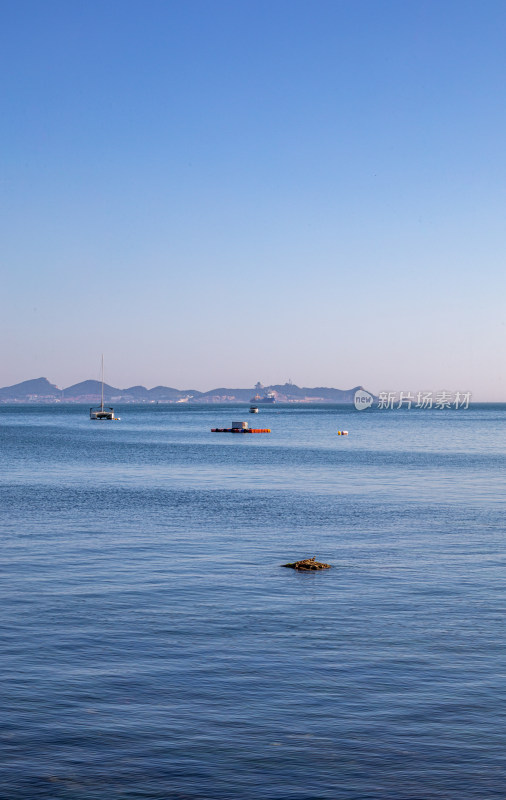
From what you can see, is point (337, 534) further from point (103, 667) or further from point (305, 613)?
point (103, 667)

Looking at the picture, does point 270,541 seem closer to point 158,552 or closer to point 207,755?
point 158,552

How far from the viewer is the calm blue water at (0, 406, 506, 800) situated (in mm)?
14680

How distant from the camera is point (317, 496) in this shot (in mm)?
61406

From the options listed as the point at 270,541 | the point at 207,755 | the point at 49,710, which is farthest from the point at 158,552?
the point at 207,755

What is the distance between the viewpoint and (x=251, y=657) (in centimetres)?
2100

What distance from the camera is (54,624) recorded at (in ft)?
79.0

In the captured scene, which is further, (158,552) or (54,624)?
(158,552)

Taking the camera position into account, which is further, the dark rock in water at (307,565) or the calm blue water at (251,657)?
the dark rock in water at (307,565)

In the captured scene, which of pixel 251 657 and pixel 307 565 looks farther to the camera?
pixel 307 565

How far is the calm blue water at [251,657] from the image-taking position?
14.7 m

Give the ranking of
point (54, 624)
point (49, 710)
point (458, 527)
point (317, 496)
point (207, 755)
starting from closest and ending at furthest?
1. point (207, 755)
2. point (49, 710)
3. point (54, 624)
4. point (458, 527)
5. point (317, 496)

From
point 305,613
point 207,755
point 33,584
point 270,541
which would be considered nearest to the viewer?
point 207,755

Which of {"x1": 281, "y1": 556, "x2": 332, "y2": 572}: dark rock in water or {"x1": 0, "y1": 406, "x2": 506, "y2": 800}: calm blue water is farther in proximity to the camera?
{"x1": 281, "y1": 556, "x2": 332, "y2": 572}: dark rock in water

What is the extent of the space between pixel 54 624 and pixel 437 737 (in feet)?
40.8
